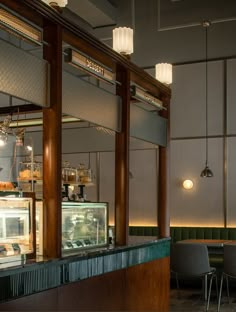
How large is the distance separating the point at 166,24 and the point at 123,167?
4680 mm

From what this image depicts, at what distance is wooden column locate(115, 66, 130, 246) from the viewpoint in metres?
4.00

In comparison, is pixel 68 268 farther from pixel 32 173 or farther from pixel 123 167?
pixel 123 167

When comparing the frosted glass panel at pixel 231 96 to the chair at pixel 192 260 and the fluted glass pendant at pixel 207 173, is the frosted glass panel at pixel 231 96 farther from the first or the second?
the chair at pixel 192 260

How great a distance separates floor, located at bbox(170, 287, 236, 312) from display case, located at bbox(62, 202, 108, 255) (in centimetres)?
246

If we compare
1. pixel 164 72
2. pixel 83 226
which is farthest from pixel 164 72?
pixel 83 226

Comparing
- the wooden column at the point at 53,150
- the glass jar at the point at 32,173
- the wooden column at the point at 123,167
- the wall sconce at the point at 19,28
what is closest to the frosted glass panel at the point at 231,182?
the wooden column at the point at 123,167

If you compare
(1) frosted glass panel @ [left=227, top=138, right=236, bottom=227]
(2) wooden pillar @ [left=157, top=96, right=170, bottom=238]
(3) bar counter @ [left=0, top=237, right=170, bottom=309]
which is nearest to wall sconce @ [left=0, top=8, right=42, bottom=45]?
(3) bar counter @ [left=0, top=237, right=170, bottom=309]

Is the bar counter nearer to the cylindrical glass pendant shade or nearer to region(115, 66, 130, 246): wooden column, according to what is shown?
region(115, 66, 130, 246): wooden column

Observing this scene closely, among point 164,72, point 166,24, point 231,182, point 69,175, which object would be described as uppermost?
point 166,24

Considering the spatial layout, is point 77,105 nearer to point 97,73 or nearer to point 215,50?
point 97,73

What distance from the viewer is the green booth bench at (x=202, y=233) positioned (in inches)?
281

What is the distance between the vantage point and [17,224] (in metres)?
2.80

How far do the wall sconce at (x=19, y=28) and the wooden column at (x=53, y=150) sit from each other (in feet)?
0.41

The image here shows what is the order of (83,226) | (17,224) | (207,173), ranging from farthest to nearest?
(207,173), (83,226), (17,224)
